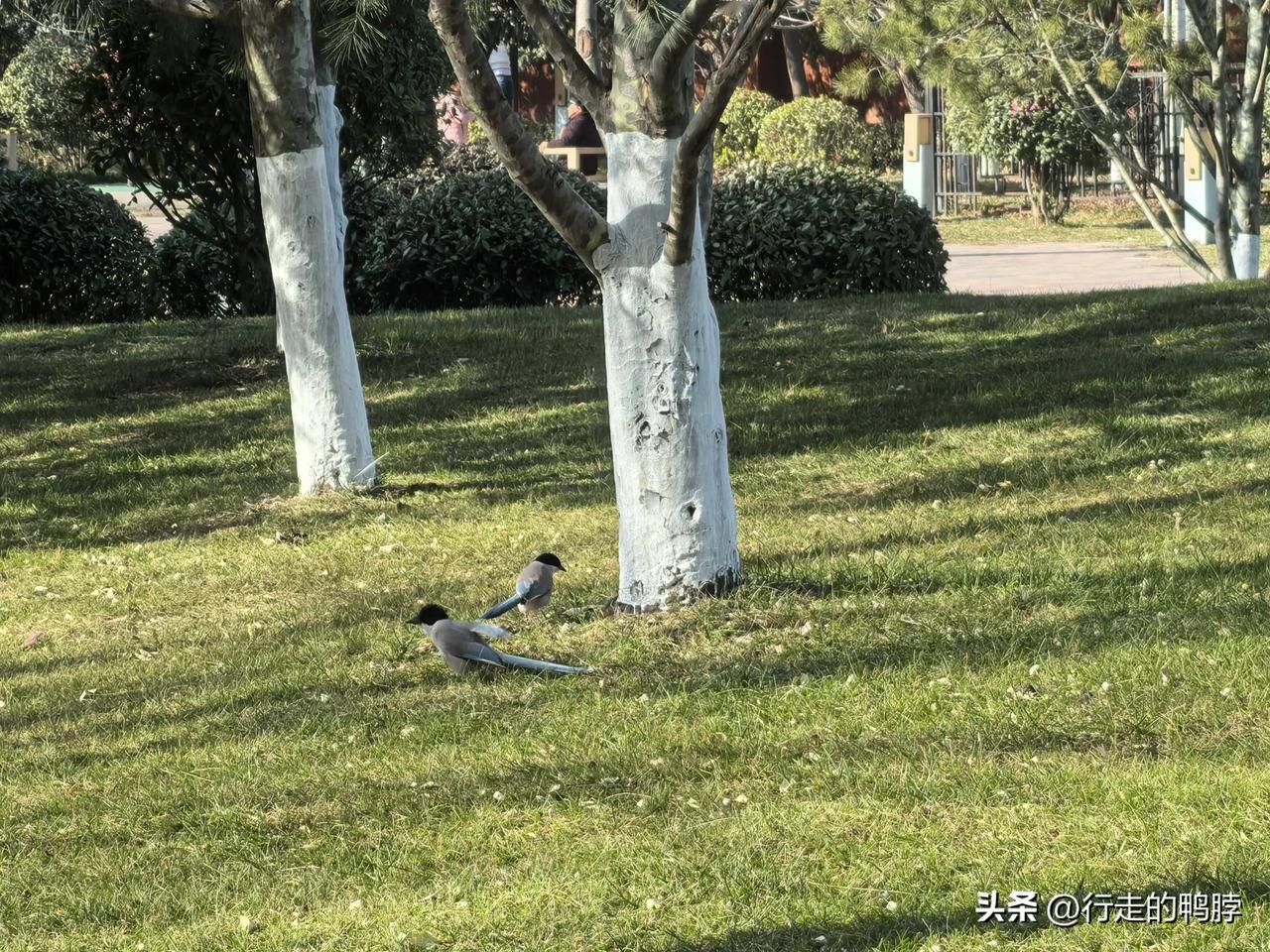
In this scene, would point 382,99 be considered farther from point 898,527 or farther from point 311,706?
point 311,706

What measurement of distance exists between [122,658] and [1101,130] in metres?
8.91

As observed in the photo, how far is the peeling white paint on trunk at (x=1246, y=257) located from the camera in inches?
478

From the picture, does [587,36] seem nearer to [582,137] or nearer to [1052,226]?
[1052,226]

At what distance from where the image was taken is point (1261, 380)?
8.88 m

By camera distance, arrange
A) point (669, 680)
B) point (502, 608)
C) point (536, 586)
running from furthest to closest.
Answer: point (536, 586), point (502, 608), point (669, 680)

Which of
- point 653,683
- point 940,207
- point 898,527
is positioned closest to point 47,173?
point 898,527

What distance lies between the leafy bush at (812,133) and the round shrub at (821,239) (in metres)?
14.2

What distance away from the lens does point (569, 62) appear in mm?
5488

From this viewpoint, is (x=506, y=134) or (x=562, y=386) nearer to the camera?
(x=506, y=134)

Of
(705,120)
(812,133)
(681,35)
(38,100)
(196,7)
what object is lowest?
(705,120)

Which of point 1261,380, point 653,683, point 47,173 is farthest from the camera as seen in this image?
point 47,173

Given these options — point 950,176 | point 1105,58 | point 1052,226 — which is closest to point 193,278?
point 1105,58

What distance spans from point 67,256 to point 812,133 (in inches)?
656

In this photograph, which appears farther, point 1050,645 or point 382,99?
point 382,99
